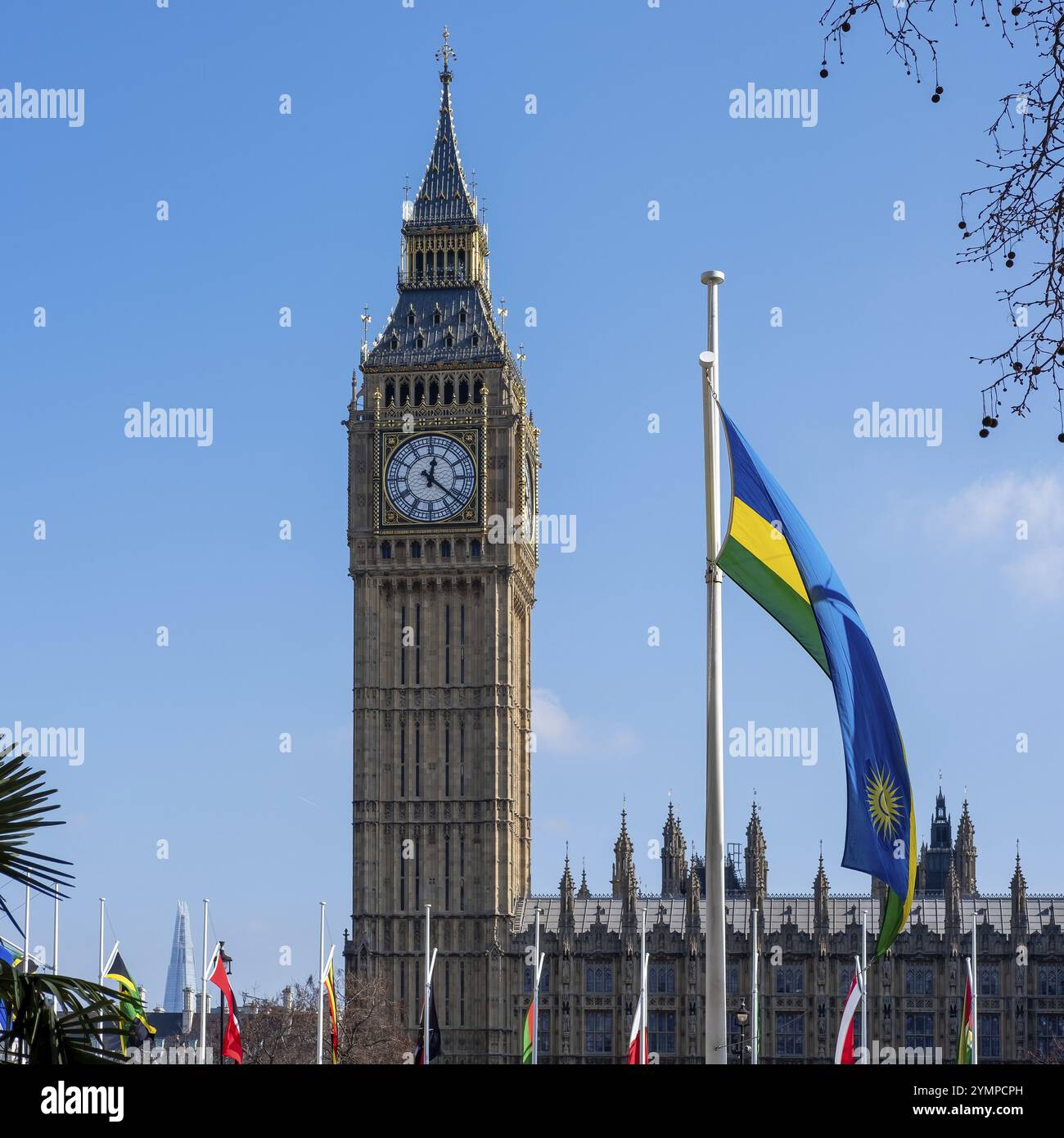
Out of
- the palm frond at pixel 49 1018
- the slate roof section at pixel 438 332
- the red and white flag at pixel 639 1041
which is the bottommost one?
the red and white flag at pixel 639 1041


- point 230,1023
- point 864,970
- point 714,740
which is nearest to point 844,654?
point 714,740

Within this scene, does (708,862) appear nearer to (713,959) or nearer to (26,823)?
(713,959)

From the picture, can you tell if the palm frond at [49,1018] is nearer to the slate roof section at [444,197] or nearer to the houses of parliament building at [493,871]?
the houses of parliament building at [493,871]

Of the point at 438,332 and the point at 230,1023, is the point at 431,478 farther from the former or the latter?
the point at 230,1023

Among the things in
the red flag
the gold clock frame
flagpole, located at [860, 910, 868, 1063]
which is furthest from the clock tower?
the red flag

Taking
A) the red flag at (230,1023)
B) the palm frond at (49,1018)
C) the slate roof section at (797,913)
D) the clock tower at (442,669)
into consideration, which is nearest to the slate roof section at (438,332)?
the clock tower at (442,669)

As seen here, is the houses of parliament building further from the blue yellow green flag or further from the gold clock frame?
the blue yellow green flag
